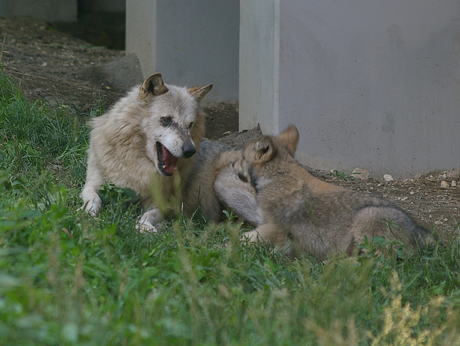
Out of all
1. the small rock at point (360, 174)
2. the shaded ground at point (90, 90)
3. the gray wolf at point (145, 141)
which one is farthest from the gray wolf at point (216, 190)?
the small rock at point (360, 174)

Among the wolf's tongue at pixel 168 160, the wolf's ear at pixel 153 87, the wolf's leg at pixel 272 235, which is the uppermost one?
the wolf's ear at pixel 153 87

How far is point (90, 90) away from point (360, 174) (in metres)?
4.28

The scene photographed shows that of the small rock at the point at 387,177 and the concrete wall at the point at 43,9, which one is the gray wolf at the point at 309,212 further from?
the concrete wall at the point at 43,9

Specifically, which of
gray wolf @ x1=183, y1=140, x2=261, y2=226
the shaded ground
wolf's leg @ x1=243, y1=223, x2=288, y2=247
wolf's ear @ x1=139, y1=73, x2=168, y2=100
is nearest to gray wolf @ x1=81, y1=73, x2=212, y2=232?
wolf's ear @ x1=139, y1=73, x2=168, y2=100

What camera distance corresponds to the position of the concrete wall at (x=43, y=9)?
43.1 ft

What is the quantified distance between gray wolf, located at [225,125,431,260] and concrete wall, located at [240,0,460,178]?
76.0 inches

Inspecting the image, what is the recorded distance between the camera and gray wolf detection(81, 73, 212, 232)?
4922 mm

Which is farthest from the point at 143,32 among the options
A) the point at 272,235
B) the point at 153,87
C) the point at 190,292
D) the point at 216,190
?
the point at 190,292

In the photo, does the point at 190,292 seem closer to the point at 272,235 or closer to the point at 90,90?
the point at 272,235

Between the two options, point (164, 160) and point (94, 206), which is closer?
point (94, 206)

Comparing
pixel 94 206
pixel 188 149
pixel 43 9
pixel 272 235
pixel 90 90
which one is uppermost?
pixel 43 9

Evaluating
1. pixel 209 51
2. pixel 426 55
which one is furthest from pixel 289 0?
pixel 209 51

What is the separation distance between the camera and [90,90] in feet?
27.2

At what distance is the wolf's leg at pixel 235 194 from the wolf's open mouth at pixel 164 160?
63 centimetres
